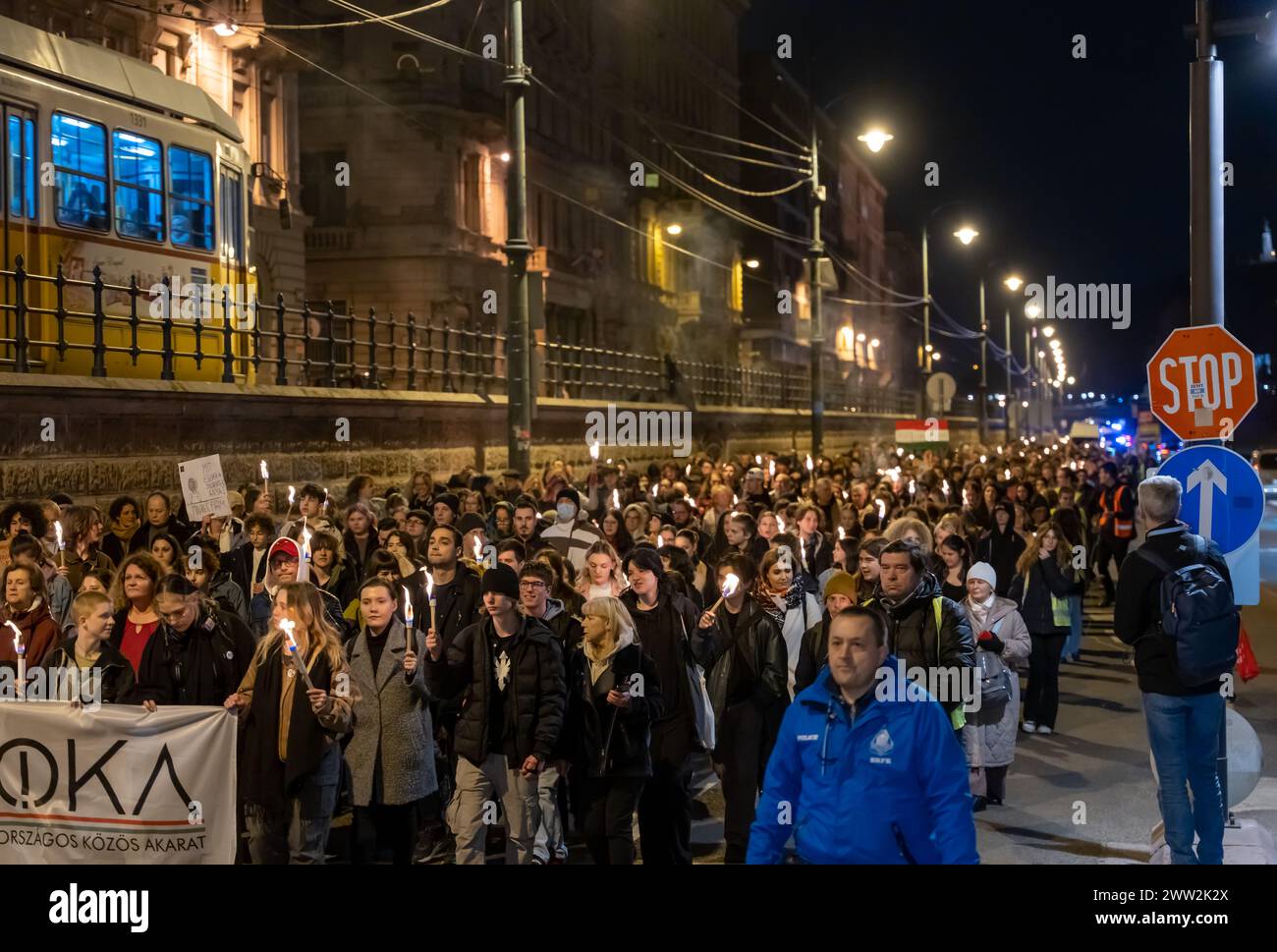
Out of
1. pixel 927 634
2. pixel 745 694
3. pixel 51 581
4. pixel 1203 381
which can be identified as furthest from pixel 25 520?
pixel 1203 381

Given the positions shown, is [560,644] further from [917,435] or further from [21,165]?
[917,435]

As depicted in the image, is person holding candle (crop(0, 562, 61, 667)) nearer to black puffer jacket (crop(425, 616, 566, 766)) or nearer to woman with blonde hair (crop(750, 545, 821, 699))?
black puffer jacket (crop(425, 616, 566, 766))

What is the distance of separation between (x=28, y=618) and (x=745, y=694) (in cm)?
367

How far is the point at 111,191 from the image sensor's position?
1742cm

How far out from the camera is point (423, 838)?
31.7 ft

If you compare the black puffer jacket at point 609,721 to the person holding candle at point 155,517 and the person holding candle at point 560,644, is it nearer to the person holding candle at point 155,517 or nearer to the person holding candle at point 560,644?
the person holding candle at point 560,644

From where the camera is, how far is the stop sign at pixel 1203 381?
963 centimetres

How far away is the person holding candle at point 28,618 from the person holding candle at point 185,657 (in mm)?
704

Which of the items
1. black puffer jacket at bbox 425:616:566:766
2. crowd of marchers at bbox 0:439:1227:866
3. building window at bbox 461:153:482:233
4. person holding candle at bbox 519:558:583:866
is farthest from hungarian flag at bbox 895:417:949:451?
black puffer jacket at bbox 425:616:566:766

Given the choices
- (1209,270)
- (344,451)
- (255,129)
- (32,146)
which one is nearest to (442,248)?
(255,129)
